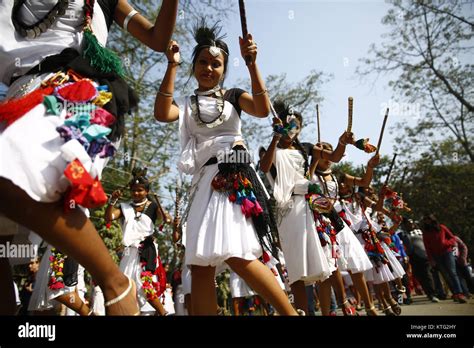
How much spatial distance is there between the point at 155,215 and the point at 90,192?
490cm

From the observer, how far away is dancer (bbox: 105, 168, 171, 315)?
6.07 metres

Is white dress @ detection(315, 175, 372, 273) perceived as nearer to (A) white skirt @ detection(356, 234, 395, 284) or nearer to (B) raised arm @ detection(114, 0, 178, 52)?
(A) white skirt @ detection(356, 234, 395, 284)

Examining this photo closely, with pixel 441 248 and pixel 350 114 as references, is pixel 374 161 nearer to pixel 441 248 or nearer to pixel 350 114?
pixel 350 114

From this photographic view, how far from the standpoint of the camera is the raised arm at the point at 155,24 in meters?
1.92

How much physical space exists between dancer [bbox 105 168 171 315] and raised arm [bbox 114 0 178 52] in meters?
4.20

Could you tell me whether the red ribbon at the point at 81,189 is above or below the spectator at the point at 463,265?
below

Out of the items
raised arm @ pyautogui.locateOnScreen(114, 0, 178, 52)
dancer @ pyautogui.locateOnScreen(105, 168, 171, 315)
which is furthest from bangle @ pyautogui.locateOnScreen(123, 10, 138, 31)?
dancer @ pyautogui.locateOnScreen(105, 168, 171, 315)

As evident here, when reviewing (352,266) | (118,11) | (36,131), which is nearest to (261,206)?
(118,11)

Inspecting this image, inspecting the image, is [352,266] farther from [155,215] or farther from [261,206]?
[155,215]

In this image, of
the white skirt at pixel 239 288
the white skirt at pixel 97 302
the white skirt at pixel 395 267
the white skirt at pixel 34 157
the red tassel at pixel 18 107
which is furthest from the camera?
the white skirt at pixel 239 288

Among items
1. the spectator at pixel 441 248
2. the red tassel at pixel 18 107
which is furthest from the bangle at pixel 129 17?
the spectator at pixel 441 248

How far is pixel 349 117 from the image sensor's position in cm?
439

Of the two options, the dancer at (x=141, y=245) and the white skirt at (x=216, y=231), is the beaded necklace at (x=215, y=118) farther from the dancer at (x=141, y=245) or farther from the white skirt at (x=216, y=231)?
the dancer at (x=141, y=245)

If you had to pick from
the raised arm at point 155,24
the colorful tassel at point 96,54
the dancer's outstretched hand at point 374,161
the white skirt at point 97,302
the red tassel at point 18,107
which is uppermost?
the dancer's outstretched hand at point 374,161
